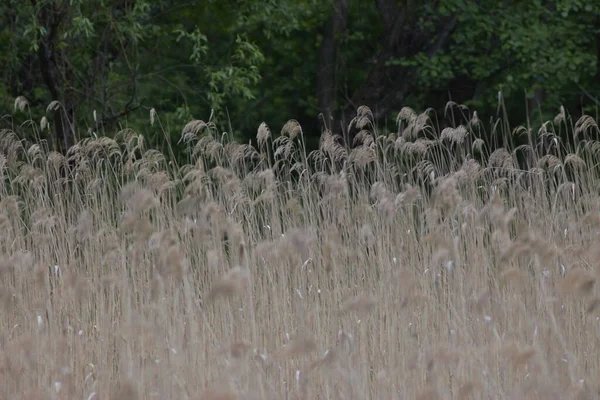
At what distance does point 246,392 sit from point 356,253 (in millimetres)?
1480

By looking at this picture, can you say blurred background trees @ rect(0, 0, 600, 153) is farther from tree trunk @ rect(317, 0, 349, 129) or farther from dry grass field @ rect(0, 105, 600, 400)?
dry grass field @ rect(0, 105, 600, 400)

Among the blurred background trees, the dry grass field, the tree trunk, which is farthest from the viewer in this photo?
the tree trunk

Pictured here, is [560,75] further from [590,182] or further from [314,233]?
[314,233]

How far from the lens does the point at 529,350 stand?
7.45ft

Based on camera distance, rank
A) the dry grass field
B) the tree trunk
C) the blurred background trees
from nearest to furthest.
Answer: the dry grass field
the blurred background trees
the tree trunk

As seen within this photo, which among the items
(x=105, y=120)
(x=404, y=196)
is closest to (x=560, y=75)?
(x=105, y=120)

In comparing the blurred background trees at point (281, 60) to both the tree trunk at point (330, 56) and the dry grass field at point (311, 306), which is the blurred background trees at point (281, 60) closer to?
the tree trunk at point (330, 56)

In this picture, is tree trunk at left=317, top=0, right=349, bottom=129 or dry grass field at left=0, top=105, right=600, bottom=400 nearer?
dry grass field at left=0, top=105, right=600, bottom=400

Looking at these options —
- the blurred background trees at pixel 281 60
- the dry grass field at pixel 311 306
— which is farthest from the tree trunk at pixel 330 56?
the dry grass field at pixel 311 306

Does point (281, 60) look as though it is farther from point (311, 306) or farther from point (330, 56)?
point (311, 306)

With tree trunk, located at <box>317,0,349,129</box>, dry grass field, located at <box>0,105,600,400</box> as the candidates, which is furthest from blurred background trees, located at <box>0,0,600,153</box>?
dry grass field, located at <box>0,105,600,400</box>

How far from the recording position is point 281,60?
1304 cm

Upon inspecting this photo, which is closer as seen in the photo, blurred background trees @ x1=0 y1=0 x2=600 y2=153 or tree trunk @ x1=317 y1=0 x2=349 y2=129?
blurred background trees @ x1=0 y1=0 x2=600 y2=153

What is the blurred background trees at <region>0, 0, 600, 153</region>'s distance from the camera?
7770 millimetres
